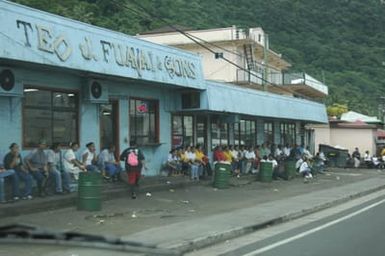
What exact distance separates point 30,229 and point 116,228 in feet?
29.4

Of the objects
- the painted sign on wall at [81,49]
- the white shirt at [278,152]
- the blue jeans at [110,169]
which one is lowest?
the blue jeans at [110,169]

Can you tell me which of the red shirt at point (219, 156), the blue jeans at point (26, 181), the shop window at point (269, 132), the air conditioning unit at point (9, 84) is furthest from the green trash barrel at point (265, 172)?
the blue jeans at point (26, 181)

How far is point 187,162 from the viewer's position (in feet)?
78.0

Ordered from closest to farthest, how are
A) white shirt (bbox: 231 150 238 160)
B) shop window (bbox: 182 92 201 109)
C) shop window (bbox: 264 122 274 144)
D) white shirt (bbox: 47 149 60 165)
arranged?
white shirt (bbox: 47 149 60 165), shop window (bbox: 182 92 201 109), white shirt (bbox: 231 150 238 160), shop window (bbox: 264 122 274 144)

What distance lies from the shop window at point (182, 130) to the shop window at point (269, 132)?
360 inches

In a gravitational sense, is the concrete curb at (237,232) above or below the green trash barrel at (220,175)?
below

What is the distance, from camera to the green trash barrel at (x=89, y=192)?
1506 centimetres

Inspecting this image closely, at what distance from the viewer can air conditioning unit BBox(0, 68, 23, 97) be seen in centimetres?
1553

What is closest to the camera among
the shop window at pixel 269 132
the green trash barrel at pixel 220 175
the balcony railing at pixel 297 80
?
the green trash barrel at pixel 220 175

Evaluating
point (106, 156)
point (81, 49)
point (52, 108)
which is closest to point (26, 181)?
point (52, 108)

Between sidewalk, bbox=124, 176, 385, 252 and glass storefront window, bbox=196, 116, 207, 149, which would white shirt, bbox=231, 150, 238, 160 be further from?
sidewalk, bbox=124, 176, 385, 252

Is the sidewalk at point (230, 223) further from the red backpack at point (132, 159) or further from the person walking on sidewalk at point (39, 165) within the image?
the person walking on sidewalk at point (39, 165)

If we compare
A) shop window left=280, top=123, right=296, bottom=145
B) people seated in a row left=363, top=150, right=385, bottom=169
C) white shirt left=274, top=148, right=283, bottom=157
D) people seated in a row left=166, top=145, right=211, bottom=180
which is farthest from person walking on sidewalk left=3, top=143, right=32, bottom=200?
people seated in a row left=363, top=150, right=385, bottom=169

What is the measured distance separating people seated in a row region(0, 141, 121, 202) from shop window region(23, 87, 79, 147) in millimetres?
409
